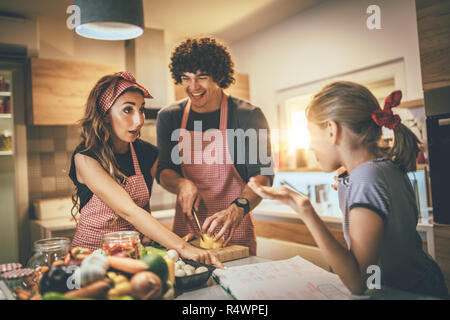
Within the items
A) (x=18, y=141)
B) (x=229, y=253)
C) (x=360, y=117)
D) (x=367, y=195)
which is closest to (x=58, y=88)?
(x=18, y=141)

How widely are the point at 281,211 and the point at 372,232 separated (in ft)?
6.99

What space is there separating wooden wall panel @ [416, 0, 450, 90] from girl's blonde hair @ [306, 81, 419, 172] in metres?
0.85

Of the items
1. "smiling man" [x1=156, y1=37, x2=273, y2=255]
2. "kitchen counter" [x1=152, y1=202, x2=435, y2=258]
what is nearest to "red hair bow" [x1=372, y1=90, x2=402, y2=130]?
"smiling man" [x1=156, y1=37, x2=273, y2=255]

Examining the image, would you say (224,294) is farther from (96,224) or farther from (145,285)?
(96,224)

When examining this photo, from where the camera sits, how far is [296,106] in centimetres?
360

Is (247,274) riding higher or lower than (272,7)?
lower

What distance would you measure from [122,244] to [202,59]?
3.69 feet

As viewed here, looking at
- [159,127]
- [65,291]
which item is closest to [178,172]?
[159,127]

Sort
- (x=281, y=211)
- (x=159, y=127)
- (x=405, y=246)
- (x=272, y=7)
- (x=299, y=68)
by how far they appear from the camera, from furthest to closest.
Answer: (x=299, y=68)
(x=272, y=7)
(x=281, y=211)
(x=159, y=127)
(x=405, y=246)

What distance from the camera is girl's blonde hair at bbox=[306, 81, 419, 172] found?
1011 mm

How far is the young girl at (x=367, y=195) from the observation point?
2.84 ft

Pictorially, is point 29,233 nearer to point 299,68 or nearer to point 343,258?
point 299,68

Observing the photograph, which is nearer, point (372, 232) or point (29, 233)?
point (372, 232)

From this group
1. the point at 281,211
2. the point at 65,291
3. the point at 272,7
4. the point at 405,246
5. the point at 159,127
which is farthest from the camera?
the point at 272,7
